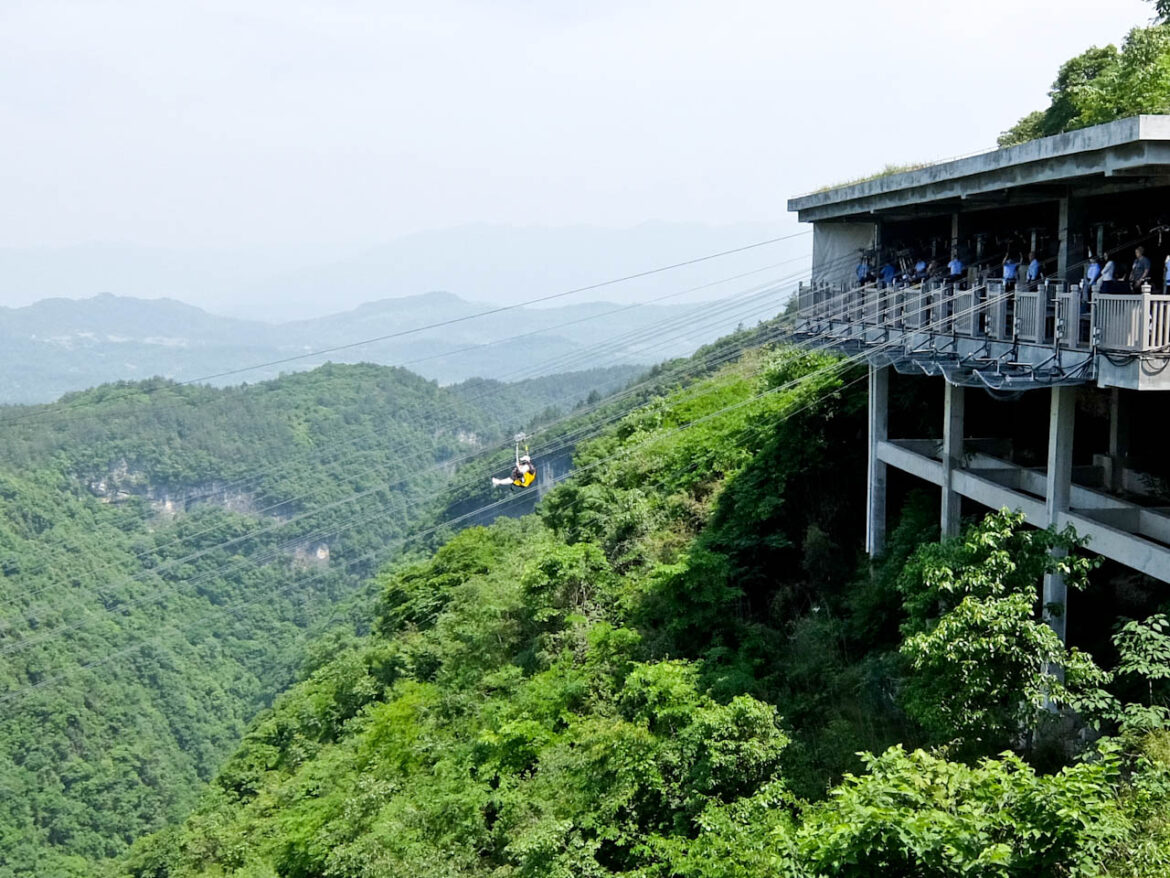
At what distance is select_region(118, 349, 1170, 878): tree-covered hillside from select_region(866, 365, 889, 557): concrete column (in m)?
0.68

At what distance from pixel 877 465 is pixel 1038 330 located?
6252 mm

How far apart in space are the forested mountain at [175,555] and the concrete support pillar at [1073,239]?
2982cm

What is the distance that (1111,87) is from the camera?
18.3 m

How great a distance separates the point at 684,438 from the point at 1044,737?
50.8ft

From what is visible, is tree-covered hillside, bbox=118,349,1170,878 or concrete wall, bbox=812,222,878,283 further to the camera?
concrete wall, bbox=812,222,878,283

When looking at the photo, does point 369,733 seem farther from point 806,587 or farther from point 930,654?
point 930,654

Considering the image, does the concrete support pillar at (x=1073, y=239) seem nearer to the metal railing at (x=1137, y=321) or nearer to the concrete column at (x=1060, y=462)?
the concrete column at (x=1060, y=462)

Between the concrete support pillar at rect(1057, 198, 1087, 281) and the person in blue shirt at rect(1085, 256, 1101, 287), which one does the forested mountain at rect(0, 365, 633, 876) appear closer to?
the concrete support pillar at rect(1057, 198, 1087, 281)

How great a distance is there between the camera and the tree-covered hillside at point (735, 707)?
8070 millimetres

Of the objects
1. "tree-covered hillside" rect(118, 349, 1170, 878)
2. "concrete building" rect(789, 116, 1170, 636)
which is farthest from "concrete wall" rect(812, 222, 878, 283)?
"tree-covered hillside" rect(118, 349, 1170, 878)

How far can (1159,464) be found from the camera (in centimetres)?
1282

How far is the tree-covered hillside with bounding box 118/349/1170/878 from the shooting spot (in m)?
8.07

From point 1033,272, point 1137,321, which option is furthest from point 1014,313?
point 1137,321

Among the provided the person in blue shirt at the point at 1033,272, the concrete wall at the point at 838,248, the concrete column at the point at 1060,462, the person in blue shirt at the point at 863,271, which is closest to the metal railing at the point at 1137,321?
the concrete column at the point at 1060,462
